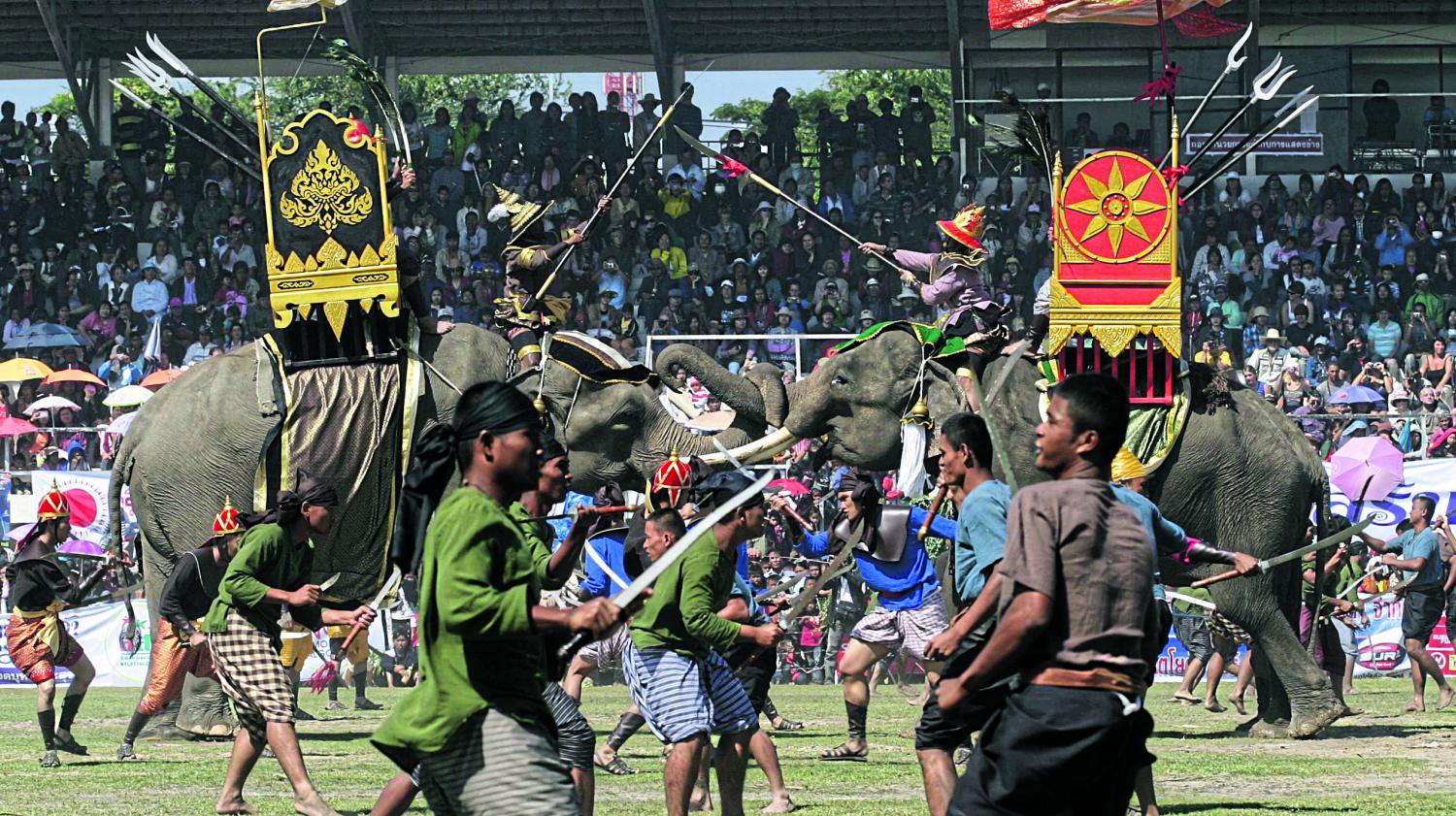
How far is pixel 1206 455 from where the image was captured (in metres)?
15.1

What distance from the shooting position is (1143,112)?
30078mm

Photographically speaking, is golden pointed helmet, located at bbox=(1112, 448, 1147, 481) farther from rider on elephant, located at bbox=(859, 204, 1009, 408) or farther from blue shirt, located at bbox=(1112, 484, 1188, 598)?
blue shirt, located at bbox=(1112, 484, 1188, 598)

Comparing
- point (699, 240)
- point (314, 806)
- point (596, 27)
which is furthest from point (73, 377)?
point (314, 806)

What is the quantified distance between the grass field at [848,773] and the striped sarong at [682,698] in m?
1.44

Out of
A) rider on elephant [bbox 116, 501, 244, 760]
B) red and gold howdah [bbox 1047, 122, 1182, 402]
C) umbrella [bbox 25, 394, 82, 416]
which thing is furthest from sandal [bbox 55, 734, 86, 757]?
umbrella [bbox 25, 394, 82, 416]

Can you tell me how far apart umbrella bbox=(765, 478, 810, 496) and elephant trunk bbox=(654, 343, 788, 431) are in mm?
1539

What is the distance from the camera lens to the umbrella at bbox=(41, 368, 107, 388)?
24.7m

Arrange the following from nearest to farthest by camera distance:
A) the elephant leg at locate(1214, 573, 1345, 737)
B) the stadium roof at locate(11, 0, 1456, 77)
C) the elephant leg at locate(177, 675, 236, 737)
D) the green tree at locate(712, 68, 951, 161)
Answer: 1. the elephant leg at locate(1214, 573, 1345, 737)
2. the elephant leg at locate(177, 675, 236, 737)
3. the stadium roof at locate(11, 0, 1456, 77)
4. the green tree at locate(712, 68, 951, 161)

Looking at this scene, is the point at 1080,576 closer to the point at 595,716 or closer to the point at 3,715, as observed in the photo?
the point at 595,716

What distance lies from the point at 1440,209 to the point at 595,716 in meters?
16.6

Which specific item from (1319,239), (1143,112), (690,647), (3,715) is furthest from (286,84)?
(690,647)

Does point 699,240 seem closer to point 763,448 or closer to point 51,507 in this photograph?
point 763,448

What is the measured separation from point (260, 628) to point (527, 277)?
6.04m

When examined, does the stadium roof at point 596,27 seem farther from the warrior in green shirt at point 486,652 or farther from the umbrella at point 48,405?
the warrior in green shirt at point 486,652
